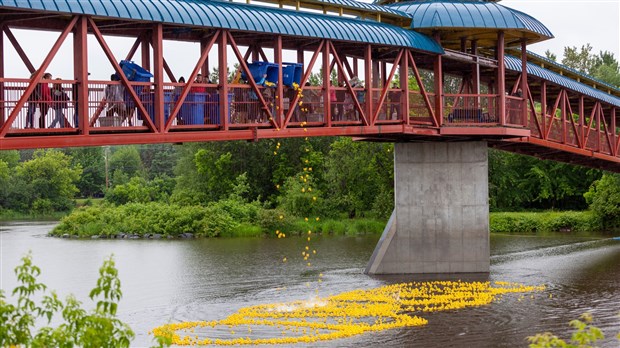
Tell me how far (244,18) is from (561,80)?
21.6 meters

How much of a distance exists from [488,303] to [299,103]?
29.4ft

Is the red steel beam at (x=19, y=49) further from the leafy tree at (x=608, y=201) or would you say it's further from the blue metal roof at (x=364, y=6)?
the leafy tree at (x=608, y=201)

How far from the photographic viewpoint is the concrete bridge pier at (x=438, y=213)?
39094 millimetres

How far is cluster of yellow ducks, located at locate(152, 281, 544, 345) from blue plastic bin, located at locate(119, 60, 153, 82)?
647 centimetres

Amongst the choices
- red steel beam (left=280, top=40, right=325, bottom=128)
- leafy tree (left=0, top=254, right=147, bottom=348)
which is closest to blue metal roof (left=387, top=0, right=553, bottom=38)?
red steel beam (left=280, top=40, right=325, bottom=128)

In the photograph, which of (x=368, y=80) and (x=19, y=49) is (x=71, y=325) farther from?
(x=368, y=80)

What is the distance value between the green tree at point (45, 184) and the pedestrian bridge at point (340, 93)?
71923 millimetres

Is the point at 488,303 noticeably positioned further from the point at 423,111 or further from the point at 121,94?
the point at 121,94

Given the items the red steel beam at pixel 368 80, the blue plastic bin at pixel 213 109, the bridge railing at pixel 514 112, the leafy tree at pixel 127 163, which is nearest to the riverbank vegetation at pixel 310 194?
the leafy tree at pixel 127 163

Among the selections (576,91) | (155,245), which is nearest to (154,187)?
(155,245)

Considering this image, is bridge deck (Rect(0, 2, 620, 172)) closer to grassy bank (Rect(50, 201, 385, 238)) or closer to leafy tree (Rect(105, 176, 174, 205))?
grassy bank (Rect(50, 201, 385, 238))

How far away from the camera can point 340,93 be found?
108ft

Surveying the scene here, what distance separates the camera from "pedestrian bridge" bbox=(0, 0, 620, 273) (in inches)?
962

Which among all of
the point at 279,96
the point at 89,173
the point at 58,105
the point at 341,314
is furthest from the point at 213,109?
the point at 89,173
